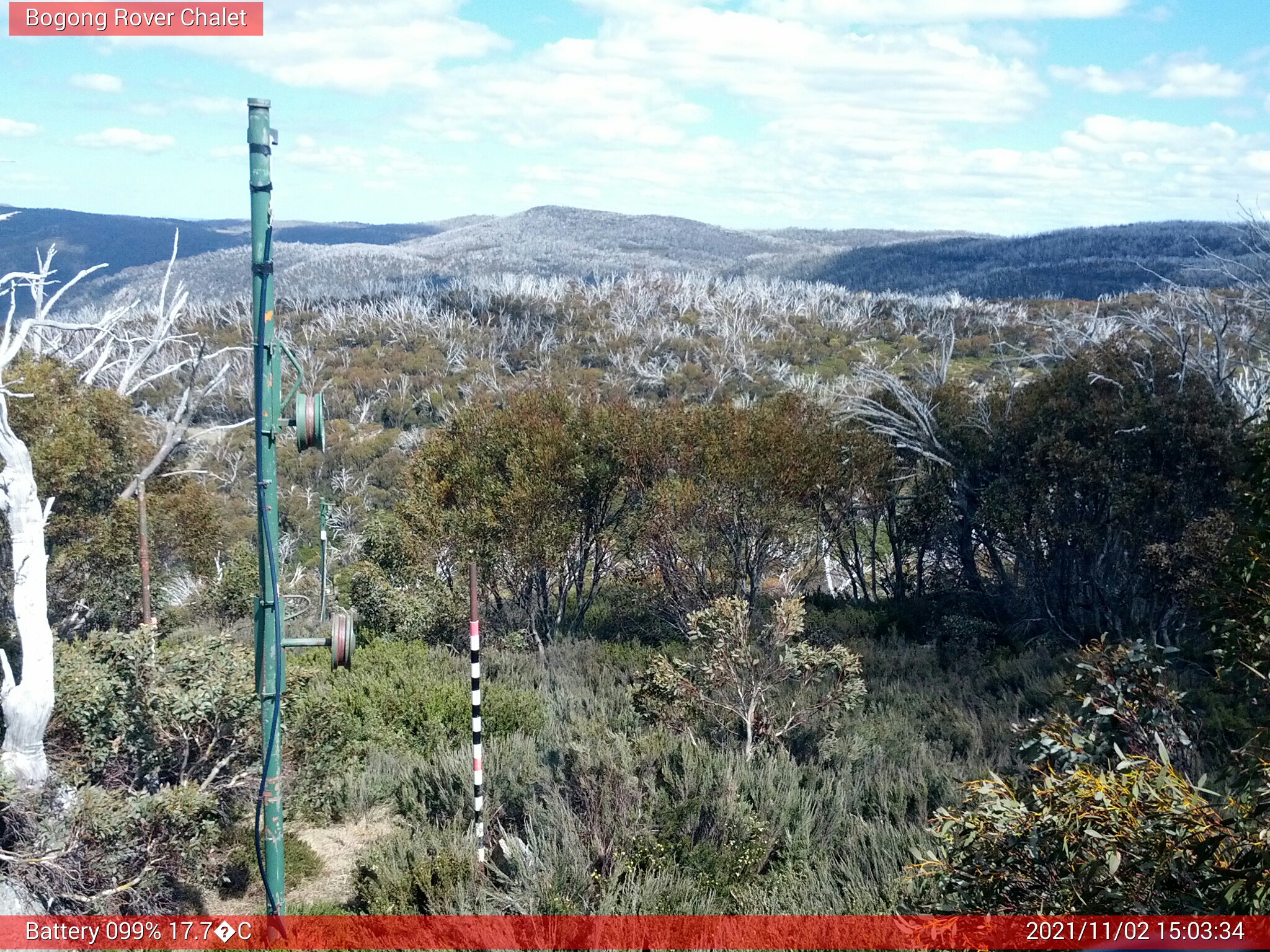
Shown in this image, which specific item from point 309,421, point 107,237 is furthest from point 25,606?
point 107,237

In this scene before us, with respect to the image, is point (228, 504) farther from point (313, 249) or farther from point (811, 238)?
point (811, 238)

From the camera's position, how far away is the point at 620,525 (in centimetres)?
1700

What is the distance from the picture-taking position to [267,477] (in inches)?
203

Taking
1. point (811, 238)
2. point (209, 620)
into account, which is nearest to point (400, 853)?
point (209, 620)

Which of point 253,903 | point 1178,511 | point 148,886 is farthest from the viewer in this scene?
point 1178,511

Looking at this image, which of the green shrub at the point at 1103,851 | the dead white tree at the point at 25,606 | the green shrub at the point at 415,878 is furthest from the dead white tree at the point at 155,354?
the green shrub at the point at 1103,851

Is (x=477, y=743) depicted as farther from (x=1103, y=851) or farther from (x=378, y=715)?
(x=1103, y=851)

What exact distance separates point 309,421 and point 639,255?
155983 mm

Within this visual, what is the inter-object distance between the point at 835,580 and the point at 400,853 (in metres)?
18.2

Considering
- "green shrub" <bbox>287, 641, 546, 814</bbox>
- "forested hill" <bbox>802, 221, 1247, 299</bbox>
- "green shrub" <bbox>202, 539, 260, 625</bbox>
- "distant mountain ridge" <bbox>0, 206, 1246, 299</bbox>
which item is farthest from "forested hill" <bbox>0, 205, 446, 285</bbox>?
"green shrub" <bbox>287, 641, 546, 814</bbox>

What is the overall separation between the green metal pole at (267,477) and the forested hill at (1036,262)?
73.4 metres

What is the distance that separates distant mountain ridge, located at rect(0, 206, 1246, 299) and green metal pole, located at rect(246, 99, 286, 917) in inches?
2823
